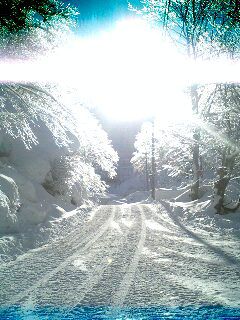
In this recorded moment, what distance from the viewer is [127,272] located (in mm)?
7914

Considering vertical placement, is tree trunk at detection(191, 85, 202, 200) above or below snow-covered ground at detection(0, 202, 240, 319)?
above

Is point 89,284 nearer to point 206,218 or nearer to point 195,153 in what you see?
point 206,218

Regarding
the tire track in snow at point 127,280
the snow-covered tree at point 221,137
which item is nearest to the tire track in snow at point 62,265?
the tire track in snow at point 127,280

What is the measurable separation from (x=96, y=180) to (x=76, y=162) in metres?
7.29

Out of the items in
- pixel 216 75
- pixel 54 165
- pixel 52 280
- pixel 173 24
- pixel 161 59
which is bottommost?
pixel 52 280

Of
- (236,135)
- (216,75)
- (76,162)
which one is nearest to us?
(216,75)

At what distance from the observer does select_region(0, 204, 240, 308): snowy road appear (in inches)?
242

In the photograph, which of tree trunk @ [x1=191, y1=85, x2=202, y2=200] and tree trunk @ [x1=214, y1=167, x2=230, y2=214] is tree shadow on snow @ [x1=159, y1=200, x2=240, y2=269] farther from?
tree trunk @ [x1=191, y1=85, x2=202, y2=200]

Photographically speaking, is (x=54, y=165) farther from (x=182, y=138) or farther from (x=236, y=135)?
(x=236, y=135)

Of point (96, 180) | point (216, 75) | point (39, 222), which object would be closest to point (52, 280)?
point (39, 222)

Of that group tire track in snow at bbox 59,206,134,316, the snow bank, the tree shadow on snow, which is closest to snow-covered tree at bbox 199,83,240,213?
the tree shadow on snow

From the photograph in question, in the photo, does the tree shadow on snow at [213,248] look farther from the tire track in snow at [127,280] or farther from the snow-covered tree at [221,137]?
the snow-covered tree at [221,137]

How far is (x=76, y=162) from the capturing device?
85.6 ft

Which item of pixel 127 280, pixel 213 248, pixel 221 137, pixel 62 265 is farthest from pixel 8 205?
pixel 221 137
